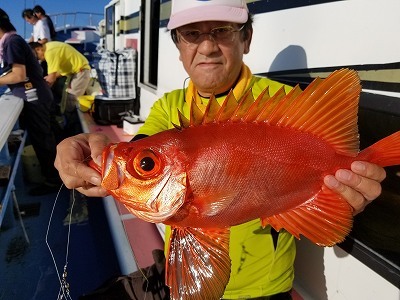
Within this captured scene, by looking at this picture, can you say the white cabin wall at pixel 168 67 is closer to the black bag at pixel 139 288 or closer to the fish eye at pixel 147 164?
the black bag at pixel 139 288

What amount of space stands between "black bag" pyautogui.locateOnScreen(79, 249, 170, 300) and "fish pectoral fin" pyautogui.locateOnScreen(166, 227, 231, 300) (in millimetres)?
866

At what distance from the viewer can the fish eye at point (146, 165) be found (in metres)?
0.78

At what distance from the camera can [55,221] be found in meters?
3.36

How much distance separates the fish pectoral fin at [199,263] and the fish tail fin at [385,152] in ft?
1.43

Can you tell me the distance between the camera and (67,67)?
22.9 feet

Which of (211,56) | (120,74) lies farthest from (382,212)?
(120,74)

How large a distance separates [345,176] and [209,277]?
1.50 ft

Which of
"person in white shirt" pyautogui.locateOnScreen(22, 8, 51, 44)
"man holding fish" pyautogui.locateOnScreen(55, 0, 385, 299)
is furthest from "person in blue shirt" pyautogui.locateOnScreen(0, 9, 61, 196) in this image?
"person in white shirt" pyautogui.locateOnScreen(22, 8, 51, 44)

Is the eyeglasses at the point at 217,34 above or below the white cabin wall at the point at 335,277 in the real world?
above

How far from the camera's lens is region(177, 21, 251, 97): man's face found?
133 cm

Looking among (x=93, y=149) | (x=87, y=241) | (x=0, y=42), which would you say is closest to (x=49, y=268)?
(x=87, y=241)

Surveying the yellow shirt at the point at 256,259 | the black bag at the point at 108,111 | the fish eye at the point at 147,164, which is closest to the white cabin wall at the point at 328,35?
the yellow shirt at the point at 256,259

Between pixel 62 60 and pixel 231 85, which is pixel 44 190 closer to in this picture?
pixel 231 85

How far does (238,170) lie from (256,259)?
740 mm
